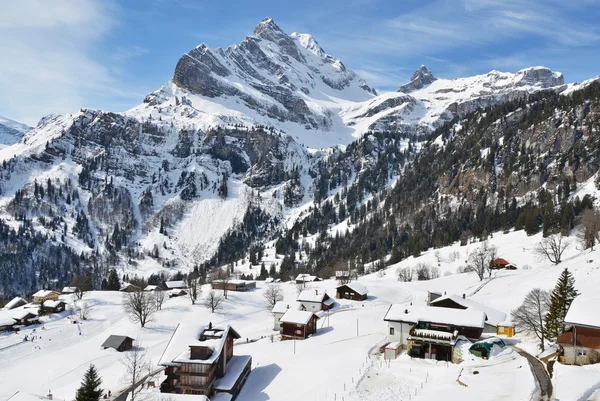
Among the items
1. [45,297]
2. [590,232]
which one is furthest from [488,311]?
[45,297]

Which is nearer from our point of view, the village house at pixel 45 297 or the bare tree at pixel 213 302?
the bare tree at pixel 213 302

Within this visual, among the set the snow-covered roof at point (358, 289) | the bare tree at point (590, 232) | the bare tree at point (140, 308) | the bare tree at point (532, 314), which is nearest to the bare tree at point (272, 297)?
the snow-covered roof at point (358, 289)

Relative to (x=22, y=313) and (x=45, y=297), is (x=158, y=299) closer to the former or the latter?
(x=22, y=313)

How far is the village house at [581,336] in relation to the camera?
40.4 meters

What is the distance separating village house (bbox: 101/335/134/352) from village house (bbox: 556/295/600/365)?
66505 mm

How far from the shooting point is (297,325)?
233 ft

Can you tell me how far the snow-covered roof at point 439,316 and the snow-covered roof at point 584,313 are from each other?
476 inches

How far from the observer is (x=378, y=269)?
528ft

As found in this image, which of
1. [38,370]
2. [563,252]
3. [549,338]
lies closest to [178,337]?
[38,370]

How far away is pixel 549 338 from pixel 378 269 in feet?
374

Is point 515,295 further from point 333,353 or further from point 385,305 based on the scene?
point 333,353

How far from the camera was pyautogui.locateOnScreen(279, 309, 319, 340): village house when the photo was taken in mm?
70562

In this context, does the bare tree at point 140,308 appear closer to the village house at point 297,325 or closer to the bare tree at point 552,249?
the village house at point 297,325

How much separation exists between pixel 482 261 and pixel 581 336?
6684 centimetres
